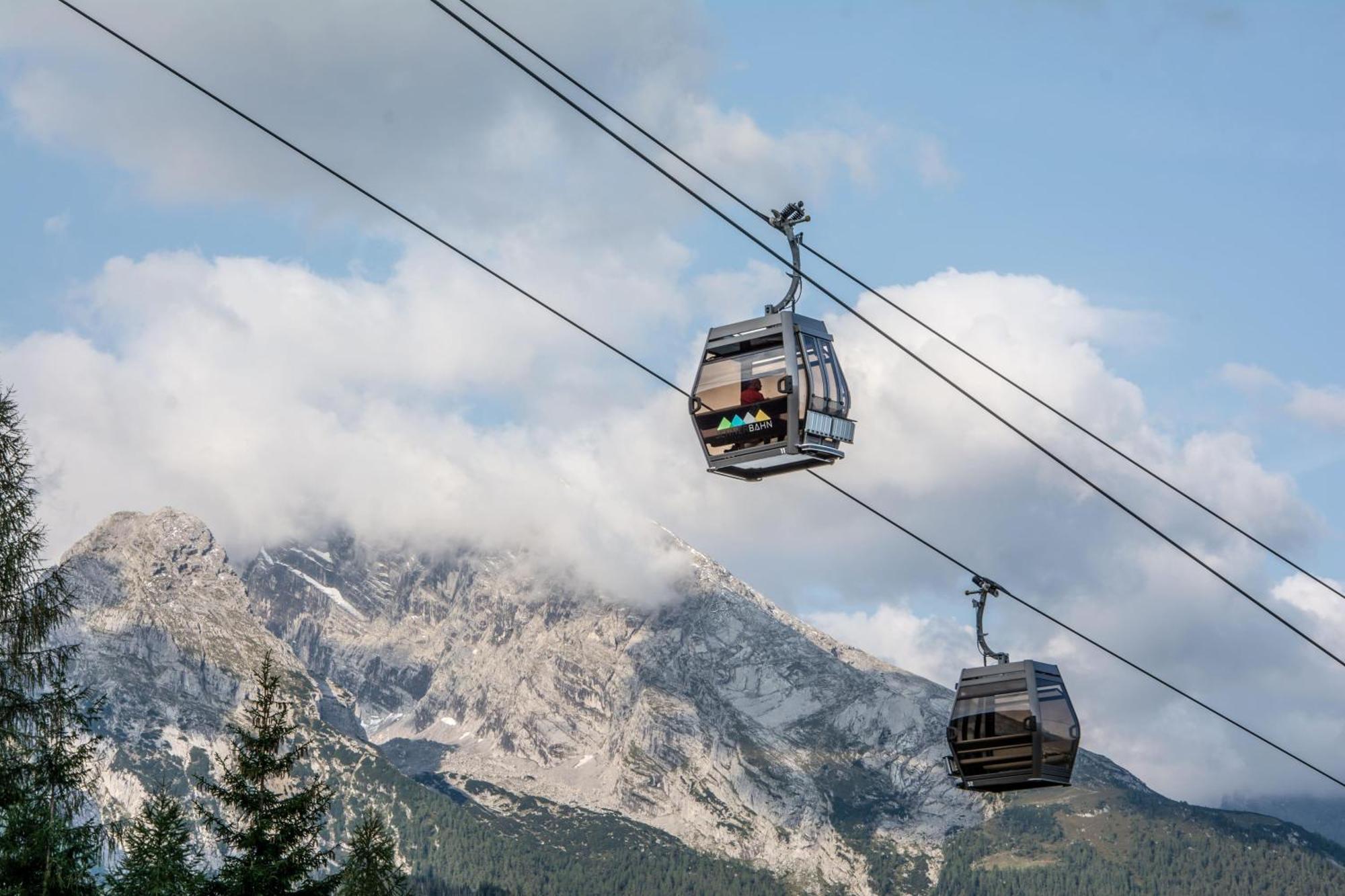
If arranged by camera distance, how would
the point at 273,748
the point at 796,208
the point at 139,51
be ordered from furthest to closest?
the point at 273,748 < the point at 796,208 < the point at 139,51

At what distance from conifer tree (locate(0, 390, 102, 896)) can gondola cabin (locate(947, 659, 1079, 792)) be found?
61.6 ft

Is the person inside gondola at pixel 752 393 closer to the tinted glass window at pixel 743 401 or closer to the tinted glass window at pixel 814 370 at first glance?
the tinted glass window at pixel 743 401

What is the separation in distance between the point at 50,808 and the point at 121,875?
9.49 m

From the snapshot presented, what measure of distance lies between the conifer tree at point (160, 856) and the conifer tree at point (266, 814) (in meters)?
1.16

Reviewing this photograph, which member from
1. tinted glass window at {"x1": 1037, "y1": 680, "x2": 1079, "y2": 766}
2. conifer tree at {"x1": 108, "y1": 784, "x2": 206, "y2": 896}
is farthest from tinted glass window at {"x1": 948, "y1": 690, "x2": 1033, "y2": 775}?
conifer tree at {"x1": 108, "y1": 784, "x2": 206, "y2": 896}

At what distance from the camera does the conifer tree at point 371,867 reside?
53031 mm

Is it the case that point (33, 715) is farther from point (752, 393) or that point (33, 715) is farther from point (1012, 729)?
point (1012, 729)

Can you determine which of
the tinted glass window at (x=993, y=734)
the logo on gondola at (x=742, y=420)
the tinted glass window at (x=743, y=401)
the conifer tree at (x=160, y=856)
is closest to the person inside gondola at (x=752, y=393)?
the tinted glass window at (x=743, y=401)

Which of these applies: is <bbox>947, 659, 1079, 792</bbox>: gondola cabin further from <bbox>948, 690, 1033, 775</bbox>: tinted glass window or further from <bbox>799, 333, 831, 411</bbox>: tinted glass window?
<bbox>799, 333, 831, 411</bbox>: tinted glass window

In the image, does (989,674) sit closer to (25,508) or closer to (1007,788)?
(1007,788)

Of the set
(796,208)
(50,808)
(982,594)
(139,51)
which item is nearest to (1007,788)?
(982,594)

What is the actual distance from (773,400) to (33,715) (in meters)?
15.7

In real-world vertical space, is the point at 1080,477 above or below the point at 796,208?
below

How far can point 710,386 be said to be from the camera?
28906 mm
